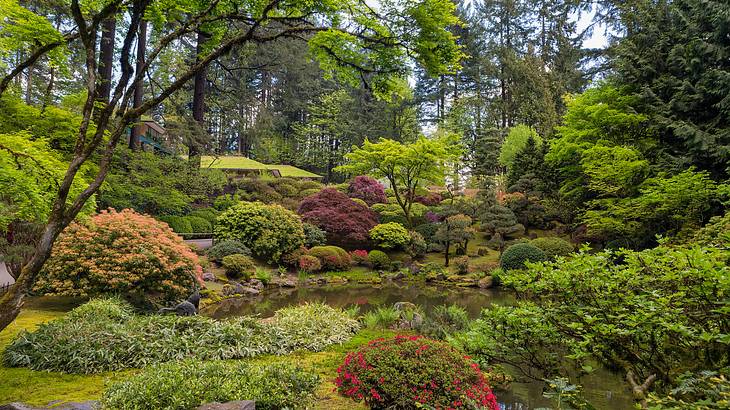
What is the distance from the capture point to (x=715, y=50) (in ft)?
38.0

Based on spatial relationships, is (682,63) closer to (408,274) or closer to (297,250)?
(408,274)

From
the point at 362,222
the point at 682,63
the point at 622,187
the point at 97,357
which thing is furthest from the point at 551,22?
the point at 97,357

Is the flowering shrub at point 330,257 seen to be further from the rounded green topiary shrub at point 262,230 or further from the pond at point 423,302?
the pond at point 423,302

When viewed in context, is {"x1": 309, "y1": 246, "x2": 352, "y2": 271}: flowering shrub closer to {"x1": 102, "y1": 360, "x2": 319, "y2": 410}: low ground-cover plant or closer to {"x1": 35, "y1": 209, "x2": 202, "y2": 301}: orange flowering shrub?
{"x1": 35, "y1": 209, "x2": 202, "y2": 301}: orange flowering shrub

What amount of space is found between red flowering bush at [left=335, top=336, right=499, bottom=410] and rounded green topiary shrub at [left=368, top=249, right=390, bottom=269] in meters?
12.0

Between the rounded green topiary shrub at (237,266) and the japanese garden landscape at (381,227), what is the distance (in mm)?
61

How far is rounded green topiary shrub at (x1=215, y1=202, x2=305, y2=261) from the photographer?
1436cm

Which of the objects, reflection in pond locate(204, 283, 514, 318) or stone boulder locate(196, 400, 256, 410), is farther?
reflection in pond locate(204, 283, 514, 318)

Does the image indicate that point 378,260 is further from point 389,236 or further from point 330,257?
point 330,257

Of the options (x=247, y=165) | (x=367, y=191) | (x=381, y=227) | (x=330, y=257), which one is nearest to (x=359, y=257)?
(x=330, y=257)

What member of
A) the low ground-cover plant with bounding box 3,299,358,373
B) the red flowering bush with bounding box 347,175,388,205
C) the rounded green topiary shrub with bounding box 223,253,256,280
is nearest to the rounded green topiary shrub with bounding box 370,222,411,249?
the red flowering bush with bounding box 347,175,388,205

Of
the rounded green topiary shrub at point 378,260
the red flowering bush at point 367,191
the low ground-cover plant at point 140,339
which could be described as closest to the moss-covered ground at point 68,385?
the low ground-cover plant at point 140,339

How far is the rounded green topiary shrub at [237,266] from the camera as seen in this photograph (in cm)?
1245

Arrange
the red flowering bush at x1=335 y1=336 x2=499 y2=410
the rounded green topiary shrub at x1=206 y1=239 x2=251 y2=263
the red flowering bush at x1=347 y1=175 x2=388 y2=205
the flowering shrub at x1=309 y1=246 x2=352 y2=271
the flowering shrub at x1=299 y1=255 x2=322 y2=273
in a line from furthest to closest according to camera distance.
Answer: the red flowering bush at x1=347 y1=175 x2=388 y2=205 < the flowering shrub at x1=309 y1=246 x2=352 y2=271 < the flowering shrub at x1=299 y1=255 x2=322 y2=273 < the rounded green topiary shrub at x1=206 y1=239 x2=251 y2=263 < the red flowering bush at x1=335 y1=336 x2=499 y2=410
